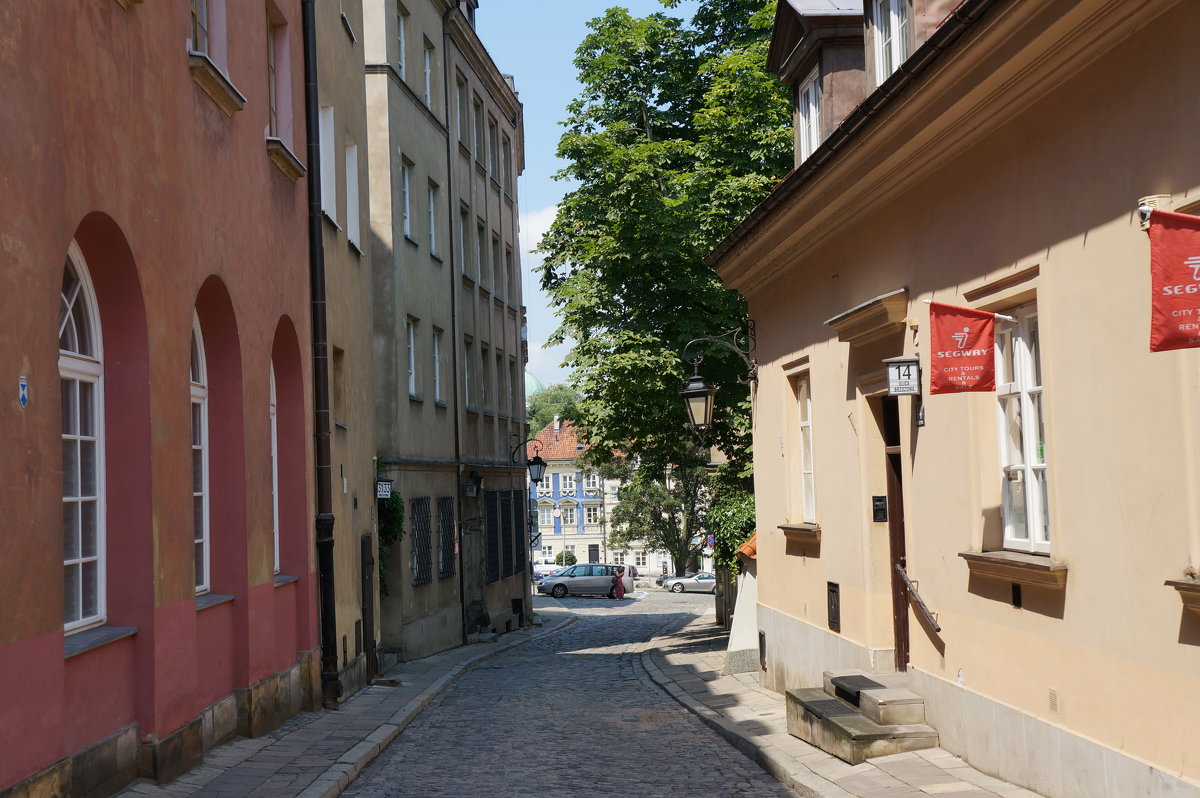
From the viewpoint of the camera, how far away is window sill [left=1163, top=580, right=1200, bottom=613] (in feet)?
19.7

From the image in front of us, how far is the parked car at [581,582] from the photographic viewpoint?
57500mm

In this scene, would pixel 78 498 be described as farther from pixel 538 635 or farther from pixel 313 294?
pixel 538 635

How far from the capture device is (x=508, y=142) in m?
35.8

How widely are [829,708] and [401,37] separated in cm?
1805

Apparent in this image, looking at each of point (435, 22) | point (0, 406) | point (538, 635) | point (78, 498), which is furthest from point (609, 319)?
point (0, 406)

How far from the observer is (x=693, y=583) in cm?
6181

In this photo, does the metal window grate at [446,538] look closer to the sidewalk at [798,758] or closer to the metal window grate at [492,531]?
the metal window grate at [492,531]

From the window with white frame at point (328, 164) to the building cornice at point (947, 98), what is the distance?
534 cm

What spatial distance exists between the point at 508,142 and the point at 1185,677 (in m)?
31.3

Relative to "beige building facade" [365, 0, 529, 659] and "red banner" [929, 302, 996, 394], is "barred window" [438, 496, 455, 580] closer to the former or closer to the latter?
"beige building facade" [365, 0, 529, 659]

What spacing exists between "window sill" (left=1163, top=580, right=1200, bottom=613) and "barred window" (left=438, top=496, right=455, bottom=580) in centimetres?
1954

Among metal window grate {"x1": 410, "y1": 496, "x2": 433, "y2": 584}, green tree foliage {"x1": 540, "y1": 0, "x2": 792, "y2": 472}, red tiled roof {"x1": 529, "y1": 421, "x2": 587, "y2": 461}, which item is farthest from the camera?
red tiled roof {"x1": 529, "y1": 421, "x2": 587, "y2": 461}

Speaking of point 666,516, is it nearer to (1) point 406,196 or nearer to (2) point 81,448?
(1) point 406,196

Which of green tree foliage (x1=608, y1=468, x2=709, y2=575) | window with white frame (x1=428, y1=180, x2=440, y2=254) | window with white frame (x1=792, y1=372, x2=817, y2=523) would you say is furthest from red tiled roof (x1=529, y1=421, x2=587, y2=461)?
window with white frame (x1=792, y1=372, x2=817, y2=523)
